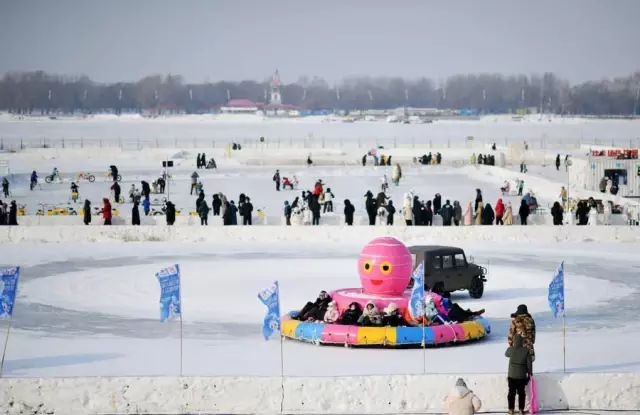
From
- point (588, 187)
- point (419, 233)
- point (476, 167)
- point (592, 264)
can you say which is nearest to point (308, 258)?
point (419, 233)

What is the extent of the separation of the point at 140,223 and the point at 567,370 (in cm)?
2024

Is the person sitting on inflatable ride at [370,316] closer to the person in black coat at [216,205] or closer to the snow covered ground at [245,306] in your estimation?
the snow covered ground at [245,306]

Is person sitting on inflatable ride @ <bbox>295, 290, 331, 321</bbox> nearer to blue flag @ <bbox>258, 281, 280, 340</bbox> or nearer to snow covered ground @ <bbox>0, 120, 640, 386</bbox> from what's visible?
snow covered ground @ <bbox>0, 120, 640, 386</bbox>

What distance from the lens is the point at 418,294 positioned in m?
15.7

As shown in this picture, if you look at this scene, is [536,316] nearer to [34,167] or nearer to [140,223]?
[140,223]

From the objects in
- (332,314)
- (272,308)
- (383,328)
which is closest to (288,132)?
(332,314)

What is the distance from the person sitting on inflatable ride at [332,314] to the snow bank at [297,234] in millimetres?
13267

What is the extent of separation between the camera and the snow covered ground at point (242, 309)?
15.9m

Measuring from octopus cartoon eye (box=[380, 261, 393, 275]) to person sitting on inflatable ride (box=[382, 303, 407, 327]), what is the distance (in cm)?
79

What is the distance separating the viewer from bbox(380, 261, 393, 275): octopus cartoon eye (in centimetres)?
1783

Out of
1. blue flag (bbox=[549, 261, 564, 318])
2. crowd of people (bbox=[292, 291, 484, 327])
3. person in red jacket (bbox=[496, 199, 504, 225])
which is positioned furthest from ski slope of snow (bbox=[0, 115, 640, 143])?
blue flag (bbox=[549, 261, 564, 318])

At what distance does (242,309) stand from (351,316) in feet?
12.8

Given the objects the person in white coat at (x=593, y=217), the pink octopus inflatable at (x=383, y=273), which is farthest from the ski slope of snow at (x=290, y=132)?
the pink octopus inflatable at (x=383, y=273)

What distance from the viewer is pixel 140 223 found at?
1348 inches
